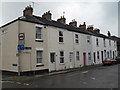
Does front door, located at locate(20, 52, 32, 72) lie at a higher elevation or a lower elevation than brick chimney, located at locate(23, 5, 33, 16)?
lower

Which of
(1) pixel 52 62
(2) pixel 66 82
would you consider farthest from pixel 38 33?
(2) pixel 66 82

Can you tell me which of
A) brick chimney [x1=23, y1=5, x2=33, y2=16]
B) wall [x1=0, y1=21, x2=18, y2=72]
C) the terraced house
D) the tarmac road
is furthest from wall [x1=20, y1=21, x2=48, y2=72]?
brick chimney [x1=23, y1=5, x2=33, y2=16]

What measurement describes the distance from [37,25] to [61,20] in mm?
10314

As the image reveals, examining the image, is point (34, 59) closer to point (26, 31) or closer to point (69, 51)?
point (26, 31)

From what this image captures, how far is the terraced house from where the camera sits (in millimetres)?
15241

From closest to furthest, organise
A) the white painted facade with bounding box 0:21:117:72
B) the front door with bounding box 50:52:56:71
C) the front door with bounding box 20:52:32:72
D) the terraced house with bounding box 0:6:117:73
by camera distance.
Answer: the front door with bounding box 20:52:32:72, the terraced house with bounding box 0:6:117:73, the white painted facade with bounding box 0:21:117:72, the front door with bounding box 50:52:56:71

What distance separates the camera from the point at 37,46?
16.2 metres

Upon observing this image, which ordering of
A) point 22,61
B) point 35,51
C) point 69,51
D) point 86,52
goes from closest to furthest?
point 22,61 < point 35,51 < point 69,51 < point 86,52

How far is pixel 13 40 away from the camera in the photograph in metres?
16.2

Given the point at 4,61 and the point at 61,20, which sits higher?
the point at 61,20

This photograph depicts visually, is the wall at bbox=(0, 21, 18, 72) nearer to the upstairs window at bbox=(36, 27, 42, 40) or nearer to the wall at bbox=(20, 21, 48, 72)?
the wall at bbox=(20, 21, 48, 72)

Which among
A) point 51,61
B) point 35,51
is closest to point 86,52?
point 51,61

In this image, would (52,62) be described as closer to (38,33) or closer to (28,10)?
(38,33)

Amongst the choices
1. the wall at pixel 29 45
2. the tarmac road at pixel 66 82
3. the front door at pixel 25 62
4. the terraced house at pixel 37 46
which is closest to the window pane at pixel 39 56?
the terraced house at pixel 37 46
